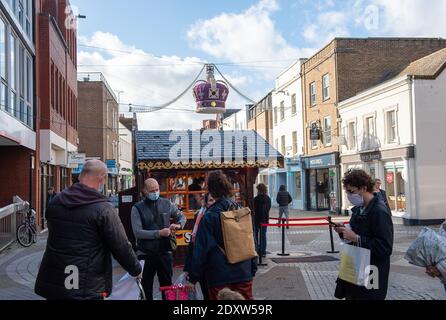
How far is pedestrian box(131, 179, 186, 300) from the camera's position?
596cm

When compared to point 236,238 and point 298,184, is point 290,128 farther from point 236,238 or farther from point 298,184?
point 236,238

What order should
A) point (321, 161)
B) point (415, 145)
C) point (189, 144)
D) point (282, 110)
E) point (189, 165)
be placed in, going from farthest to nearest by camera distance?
1. point (282, 110)
2. point (321, 161)
3. point (415, 145)
4. point (189, 144)
5. point (189, 165)

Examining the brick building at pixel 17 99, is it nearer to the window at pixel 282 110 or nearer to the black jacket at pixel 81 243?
the black jacket at pixel 81 243

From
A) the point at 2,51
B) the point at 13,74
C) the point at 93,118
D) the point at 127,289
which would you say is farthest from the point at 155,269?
the point at 93,118

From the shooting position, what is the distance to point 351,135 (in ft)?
82.5

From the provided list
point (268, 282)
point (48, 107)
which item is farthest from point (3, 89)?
point (268, 282)

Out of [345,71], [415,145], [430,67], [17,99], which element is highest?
[345,71]

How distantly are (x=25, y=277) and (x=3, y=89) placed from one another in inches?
273

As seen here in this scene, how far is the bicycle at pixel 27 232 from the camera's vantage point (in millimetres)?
14602

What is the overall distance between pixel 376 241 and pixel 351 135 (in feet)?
71.1

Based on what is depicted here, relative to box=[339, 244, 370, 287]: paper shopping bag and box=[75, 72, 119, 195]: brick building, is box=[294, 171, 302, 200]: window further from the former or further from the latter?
box=[339, 244, 370, 287]: paper shopping bag

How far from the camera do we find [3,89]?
48.0ft

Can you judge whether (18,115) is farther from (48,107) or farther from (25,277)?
(25,277)

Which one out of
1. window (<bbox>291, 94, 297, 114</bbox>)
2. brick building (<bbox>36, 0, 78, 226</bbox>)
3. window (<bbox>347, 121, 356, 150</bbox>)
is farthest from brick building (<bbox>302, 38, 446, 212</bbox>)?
brick building (<bbox>36, 0, 78, 226</bbox>)
